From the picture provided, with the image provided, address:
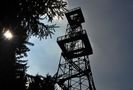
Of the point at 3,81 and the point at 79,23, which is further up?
the point at 79,23

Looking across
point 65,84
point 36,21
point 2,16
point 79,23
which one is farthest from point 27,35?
point 79,23

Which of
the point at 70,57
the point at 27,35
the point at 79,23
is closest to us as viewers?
the point at 27,35

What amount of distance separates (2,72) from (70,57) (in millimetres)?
18512

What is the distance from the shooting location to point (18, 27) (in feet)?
27.8

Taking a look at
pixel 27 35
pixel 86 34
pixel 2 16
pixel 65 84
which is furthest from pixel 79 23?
pixel 2 16

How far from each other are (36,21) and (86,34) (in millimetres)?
15864

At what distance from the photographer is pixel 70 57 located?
1003 inches

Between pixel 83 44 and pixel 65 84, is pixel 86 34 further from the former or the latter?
pixel 65 84

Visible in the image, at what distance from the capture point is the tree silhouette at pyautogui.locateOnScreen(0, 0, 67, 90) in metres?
7.29

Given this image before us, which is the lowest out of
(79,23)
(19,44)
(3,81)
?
(3,81)

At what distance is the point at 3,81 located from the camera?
7.04m

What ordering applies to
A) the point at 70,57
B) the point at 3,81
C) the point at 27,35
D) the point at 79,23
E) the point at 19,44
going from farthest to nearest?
the point at 79,23 < the point at 70,57 < the point at 27,35 < the point at 19,44 < the point at 3,81

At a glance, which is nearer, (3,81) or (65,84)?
(3,81)

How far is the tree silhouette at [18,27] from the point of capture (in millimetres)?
7285
